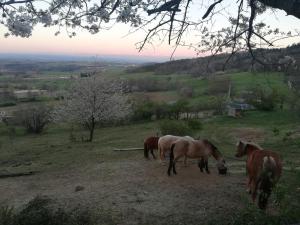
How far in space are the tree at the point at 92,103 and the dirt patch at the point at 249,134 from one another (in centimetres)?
826

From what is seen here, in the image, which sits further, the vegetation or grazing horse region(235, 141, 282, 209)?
the vegetation

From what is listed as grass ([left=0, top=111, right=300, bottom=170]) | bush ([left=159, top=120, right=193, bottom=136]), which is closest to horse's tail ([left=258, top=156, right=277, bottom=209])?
grass ([left=0, top=111, right=300, bottom=170])

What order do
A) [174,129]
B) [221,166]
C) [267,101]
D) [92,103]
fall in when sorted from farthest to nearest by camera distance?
1. [267,101]
2. [92,103]
3. [174,129]
4. [221,166]

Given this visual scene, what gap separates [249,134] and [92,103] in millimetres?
10347

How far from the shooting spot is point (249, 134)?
26.1 m

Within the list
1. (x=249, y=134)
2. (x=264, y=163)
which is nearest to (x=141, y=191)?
(x=264, y=163)

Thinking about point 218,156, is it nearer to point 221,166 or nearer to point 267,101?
point 221,166

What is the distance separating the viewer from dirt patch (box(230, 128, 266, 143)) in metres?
24.4

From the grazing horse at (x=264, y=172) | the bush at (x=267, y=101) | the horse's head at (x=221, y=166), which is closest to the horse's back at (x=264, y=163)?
the grazing horse at (x=264, y=172)

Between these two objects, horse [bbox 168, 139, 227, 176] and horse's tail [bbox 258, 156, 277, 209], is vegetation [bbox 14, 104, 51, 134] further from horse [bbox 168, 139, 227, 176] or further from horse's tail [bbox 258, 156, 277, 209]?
horse's tail [bbox 258, 156, 277, 209]

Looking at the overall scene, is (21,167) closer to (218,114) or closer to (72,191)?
(72,191)

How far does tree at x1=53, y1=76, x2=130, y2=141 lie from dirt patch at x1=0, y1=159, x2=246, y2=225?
13.8 m

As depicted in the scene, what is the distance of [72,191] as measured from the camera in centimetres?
1154

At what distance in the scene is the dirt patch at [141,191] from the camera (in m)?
9.55
